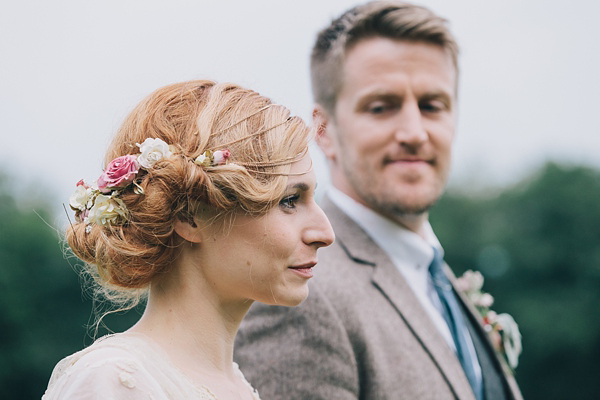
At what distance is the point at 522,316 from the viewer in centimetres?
3400

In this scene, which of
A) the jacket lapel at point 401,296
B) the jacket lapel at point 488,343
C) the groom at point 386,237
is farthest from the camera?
the jacket lapel at point 488,343

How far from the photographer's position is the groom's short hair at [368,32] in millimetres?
4730

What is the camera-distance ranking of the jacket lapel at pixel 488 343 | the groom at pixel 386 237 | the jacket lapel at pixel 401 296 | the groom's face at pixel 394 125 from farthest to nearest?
the jacket lapel at pixel 488 343
the groom's face at pixel 394 125
the jacket lapel at pixel 401 296
the groom at pixel 386 237

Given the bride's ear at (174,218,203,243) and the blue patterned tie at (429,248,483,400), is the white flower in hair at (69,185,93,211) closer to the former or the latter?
the bride's ear at (174,218,203,243)

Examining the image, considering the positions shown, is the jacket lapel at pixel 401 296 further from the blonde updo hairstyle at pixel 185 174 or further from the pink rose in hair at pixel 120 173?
the pink rose in hair at pixel 120 173

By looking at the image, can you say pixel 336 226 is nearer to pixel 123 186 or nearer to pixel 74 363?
pixel 123 186

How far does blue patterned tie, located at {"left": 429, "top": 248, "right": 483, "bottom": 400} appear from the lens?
4379 millimetres

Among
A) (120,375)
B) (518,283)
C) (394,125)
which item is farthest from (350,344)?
(518,283)

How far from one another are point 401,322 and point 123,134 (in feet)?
6.74

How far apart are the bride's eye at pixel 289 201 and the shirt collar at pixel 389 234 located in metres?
1.83

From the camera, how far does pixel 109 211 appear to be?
2.70m

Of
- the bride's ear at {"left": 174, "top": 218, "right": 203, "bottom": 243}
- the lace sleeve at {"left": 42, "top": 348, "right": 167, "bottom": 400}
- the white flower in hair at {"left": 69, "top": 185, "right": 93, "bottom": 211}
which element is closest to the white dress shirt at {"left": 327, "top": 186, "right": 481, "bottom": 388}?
the bride's ear at {"left": 174, "top": 218, "right": 203, "bottom": 243}

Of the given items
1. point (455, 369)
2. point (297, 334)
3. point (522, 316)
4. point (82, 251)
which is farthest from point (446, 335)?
point (522, 316)

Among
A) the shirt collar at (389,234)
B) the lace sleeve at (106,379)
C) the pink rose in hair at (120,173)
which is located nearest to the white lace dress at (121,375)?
the lace sleeve at (106,379)
